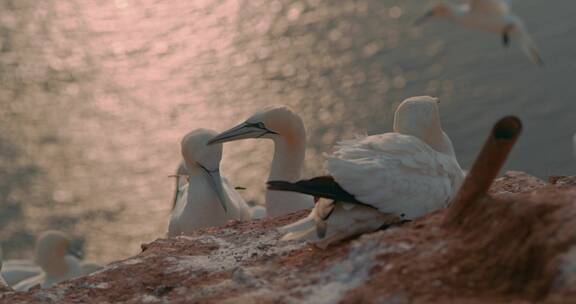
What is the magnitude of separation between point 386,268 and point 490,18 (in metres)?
0.92

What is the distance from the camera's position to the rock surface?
2941 mm

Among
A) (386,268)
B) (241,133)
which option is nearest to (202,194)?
(241,133)

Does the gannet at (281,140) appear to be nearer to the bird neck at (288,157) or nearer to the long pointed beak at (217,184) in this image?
the bird neck at (288,157)

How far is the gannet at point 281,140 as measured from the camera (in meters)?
5.87

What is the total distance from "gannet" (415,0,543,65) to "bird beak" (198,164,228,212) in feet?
11.2

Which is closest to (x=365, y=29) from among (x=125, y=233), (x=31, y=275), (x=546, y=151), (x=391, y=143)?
(x=546, y=151)

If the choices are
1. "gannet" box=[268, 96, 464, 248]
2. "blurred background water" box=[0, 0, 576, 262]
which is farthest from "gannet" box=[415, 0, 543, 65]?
"blurred background water" box=[0, 0, 576, 262]

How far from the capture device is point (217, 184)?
6145mm

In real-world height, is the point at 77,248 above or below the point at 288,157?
below

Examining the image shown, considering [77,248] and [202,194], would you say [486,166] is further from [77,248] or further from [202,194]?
[77,248]

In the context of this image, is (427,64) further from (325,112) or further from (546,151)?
(546,151)

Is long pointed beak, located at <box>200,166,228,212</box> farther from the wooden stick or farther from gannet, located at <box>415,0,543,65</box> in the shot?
gannet, located at <box>415,0,543,65</box>

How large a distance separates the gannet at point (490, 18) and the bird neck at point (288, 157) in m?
3.34

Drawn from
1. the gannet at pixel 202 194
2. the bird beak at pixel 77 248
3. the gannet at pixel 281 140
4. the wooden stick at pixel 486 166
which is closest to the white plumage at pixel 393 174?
the wooden stick at pixel 486 166
